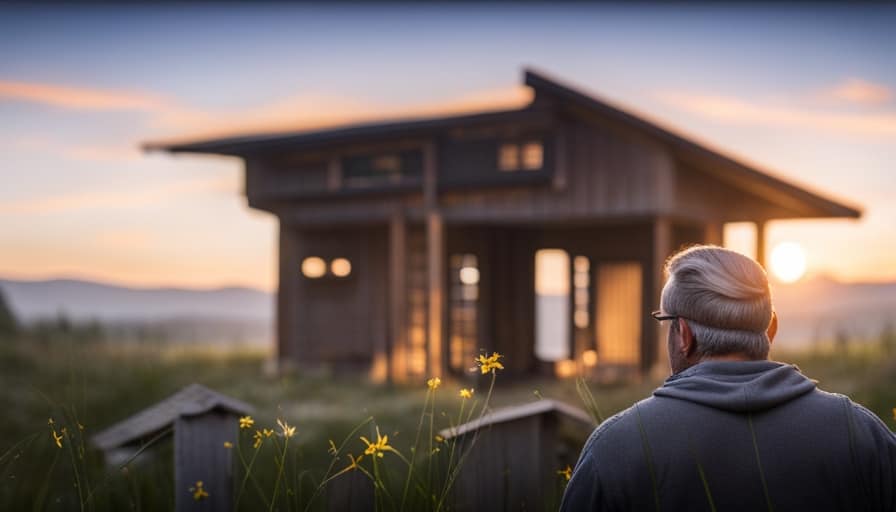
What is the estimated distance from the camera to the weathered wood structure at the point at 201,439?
349 cm

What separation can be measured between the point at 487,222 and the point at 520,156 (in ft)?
3.99

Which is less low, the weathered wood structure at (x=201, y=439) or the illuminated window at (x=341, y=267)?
the illuminated window at (x=341, y=267)

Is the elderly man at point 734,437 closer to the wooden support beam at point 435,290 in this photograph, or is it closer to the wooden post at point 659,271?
the wooden post at point 659,271

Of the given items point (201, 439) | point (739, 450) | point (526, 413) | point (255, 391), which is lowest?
point (255, 391)

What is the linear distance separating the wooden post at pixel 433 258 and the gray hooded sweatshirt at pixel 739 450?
11.2m

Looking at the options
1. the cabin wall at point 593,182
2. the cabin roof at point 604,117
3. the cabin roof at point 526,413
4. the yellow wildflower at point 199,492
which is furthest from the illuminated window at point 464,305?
the yellow wildflower at point 199,492

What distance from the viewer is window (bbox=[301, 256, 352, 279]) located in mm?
15375

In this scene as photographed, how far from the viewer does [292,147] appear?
14320 mm

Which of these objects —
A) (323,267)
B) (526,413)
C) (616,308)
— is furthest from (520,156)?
(526,413)

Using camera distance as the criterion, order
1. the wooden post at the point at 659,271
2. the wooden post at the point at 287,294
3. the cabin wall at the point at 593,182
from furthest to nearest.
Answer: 1. the wooden post at the point at 287,294
2. the wooden post at the point at 659,271
3. the cabin wall at the point at 593,182

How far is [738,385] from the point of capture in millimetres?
2105

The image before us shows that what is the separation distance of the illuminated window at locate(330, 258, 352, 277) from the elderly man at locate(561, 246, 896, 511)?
1333 centimetres

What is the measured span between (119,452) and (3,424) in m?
2.77

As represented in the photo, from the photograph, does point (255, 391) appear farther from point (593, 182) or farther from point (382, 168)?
point (593, 182)
